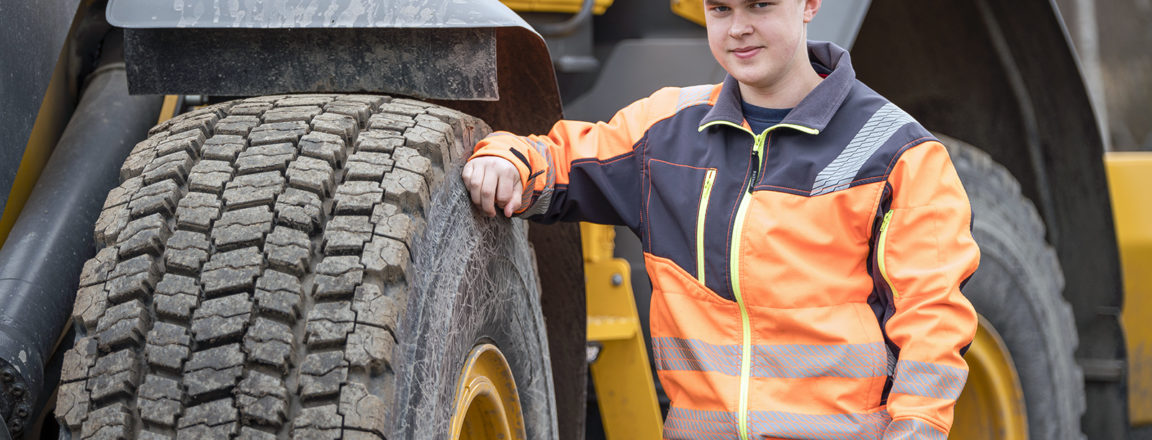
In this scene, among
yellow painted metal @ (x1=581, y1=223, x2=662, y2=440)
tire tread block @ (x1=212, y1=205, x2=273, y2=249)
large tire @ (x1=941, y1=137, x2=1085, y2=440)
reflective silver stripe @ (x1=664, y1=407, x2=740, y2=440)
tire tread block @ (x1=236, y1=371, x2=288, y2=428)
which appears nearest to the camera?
tire tread block @ (x1=236, y1=371, x2=288, y2=428)

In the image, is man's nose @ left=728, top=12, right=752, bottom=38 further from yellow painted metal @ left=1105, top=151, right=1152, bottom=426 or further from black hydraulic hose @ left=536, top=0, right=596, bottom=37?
yellow painted metal @ left=1105, top=151, right=1152, bottom=426

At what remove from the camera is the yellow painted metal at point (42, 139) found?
1.71 m

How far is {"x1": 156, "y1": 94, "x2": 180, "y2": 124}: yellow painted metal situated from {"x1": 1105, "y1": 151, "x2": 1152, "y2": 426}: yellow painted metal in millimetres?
2820

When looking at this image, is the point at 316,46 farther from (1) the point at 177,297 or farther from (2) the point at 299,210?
(1) the point at 177,297

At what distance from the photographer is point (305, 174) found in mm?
1459

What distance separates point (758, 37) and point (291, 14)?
28.8 inches

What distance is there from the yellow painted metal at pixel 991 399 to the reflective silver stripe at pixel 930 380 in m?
1.32

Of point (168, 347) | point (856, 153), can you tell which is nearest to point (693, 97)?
point (856, 153)

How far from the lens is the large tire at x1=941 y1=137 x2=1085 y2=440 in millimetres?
2904

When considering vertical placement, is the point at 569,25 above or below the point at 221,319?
above

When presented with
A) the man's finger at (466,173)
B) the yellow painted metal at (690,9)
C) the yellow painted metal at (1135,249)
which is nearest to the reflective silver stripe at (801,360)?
the man's finger at (466,173)

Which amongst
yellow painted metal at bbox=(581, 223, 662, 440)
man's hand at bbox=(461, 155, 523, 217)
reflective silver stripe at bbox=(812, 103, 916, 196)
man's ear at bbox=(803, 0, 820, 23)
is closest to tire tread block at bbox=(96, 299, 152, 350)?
man's hand at bbox=(461, 155, 523, 217)

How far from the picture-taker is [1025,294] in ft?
9.79

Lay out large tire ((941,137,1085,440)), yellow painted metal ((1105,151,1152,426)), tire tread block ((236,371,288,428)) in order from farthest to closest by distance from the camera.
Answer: yellow painted metal ((1105,151,1152,426)), large tire ((941,137,1085,440)), tire tread block ((236,371,288,428))
